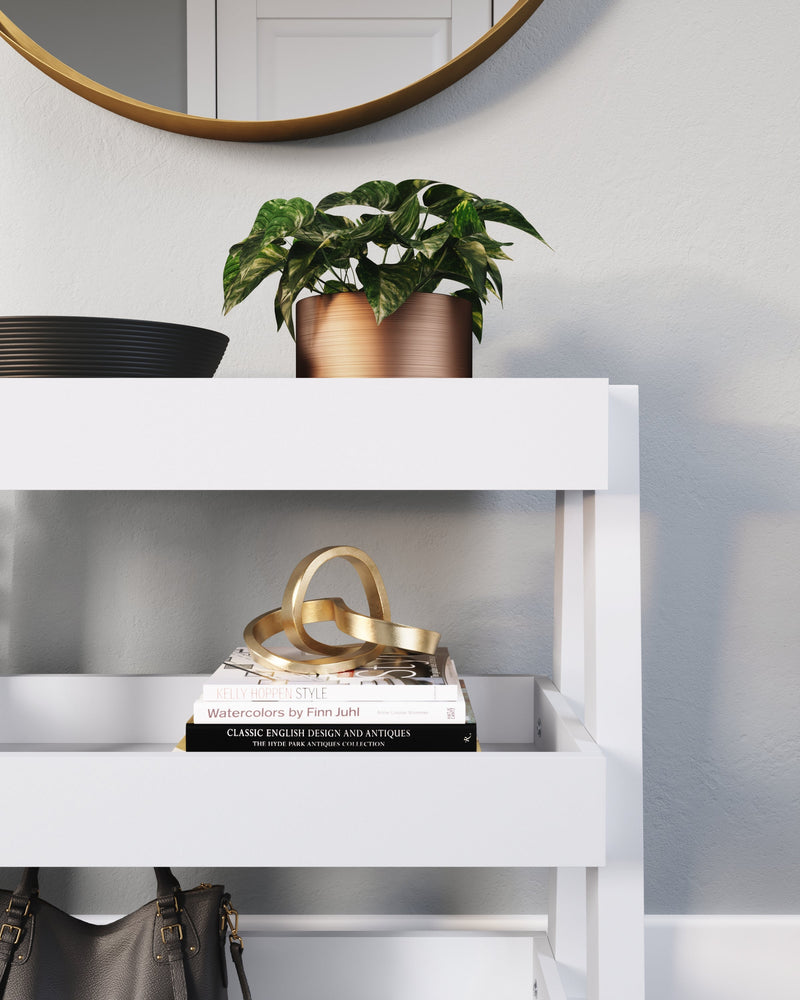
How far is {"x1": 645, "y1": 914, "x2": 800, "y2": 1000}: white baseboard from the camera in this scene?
43.2 inches

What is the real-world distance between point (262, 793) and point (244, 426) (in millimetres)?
307

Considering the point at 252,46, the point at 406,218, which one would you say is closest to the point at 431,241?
the point at 406,218

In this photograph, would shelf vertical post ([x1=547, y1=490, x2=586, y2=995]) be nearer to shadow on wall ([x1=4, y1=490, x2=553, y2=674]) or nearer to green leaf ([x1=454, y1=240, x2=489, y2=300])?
shadow on wall ([x1=4, y1=490, x2=553, y2=674])

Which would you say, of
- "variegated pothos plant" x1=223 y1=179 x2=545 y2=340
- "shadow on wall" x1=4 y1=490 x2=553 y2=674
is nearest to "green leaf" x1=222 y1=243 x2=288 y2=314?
"variegated pothos plant" x1=223 y1=179 x2=545 y2=340

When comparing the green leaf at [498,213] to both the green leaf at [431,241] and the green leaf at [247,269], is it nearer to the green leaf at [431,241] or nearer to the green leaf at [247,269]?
the green leaf at [431,241]

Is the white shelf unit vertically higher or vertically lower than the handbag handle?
higher

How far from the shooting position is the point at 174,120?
3.58 feet

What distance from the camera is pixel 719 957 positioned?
1105 mm

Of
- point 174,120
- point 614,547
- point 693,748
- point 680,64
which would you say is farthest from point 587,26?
point 693,748

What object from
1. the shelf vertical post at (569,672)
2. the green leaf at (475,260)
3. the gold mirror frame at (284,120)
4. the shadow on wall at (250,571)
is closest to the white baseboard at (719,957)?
the shelf vertical post at (569,672)

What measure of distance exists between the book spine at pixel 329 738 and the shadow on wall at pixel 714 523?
0.47 meters

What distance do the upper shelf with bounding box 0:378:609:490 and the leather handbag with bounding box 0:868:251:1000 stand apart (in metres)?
0.44

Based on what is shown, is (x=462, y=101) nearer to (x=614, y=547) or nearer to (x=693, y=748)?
(x=614, y=547)

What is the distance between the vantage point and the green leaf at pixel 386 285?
0.74 m
